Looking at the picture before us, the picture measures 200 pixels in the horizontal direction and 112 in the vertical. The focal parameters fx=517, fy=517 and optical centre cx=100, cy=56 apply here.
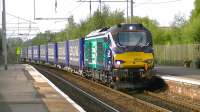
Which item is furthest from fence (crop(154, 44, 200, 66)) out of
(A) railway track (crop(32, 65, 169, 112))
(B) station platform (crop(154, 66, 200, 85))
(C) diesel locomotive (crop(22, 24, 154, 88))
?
(A) railway track (crop(32, 65, 169, 112))

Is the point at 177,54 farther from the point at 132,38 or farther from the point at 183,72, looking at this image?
the point at 132,38

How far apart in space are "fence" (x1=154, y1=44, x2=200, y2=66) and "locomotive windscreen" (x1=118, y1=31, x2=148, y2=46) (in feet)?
62.1

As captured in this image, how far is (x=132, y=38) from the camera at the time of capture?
2469 cm

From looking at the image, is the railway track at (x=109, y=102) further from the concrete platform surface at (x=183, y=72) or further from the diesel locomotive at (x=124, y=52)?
the concrete platform surface at (x=183, y=72)

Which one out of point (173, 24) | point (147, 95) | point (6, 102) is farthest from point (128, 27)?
point (173, 24)

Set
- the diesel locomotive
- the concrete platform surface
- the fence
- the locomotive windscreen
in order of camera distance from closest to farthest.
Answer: the diesel locomotive → the locomotive windscreen → the concrete platform surface → the fence

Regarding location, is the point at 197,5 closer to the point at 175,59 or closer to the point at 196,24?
the point at 196,24

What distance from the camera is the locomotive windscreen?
2452 cm

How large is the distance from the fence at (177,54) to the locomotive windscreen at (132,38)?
62.1ft

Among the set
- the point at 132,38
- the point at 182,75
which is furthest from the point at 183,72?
the point at 132,38

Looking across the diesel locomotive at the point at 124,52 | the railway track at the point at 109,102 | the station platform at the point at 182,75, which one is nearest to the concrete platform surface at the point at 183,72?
the station platform at the point at 182,75

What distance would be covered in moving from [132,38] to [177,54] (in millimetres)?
26766

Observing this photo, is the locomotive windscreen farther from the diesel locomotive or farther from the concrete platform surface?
the concrete platform surface

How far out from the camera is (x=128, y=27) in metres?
24.8
